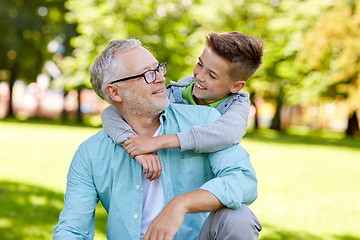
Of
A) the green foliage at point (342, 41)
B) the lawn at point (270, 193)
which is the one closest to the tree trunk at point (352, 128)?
the green foliage at point (342, 41)

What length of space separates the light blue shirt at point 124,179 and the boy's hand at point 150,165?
11cm

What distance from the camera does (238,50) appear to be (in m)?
3.08

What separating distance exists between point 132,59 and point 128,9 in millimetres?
21529

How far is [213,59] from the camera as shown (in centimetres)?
320

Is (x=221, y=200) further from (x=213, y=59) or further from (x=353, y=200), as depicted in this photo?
(x=353, y=200)

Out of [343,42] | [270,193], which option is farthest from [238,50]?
[343,42]

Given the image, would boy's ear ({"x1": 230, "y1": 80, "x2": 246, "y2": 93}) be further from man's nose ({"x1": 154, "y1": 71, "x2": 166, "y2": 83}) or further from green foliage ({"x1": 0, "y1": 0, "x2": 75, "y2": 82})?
green foliage ({"x1": 0, "y1": 0, "x2": 75, "y2": 82})

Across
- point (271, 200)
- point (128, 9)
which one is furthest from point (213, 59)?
point (128, 9)

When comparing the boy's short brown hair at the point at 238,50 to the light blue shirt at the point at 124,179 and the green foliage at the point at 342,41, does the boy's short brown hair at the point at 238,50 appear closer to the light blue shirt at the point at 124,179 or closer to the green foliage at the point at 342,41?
the light blue shirt at the point at 124,179

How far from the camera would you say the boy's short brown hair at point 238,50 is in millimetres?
3020

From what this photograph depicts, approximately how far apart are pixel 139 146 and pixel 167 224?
0.46m

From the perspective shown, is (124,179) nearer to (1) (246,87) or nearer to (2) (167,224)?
(2) (167,224)

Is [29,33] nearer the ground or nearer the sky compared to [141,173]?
nearer the sky

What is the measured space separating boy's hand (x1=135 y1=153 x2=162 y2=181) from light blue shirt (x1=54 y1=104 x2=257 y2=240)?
0.35 ft
